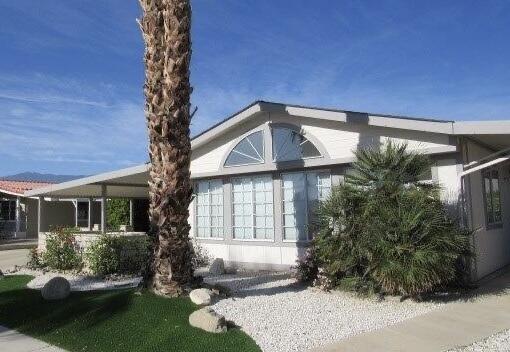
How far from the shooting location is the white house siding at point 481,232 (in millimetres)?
10031

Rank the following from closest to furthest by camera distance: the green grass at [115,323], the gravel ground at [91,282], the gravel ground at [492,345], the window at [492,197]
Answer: the gravel ground at [492,345], the green grass at [115,323], the gravel ground at [91,282], the window at [492,197]

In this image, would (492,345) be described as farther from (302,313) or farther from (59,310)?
(59,310)

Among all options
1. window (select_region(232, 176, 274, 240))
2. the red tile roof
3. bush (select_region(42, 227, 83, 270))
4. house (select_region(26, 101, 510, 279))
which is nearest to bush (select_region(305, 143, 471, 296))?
house (select_region(26, 101, 510, 279))

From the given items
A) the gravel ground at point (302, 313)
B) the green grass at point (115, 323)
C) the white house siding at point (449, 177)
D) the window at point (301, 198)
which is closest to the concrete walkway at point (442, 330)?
the gravel ground at point (302, 313)

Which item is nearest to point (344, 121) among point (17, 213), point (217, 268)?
point (217, 268)

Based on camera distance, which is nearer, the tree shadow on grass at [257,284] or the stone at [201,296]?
the stone at [201,296]

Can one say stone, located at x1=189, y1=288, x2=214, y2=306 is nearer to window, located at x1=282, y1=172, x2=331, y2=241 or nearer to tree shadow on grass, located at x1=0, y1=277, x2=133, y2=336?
tree shadow on grass, located at x1=0, y1=277, x2=133, y2=336

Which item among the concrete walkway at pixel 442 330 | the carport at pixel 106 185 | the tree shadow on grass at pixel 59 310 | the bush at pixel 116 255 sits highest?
the carport at pixel 106 185

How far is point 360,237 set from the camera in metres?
8.74

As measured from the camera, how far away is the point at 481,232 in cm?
1042

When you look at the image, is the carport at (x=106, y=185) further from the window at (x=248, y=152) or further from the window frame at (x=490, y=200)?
the window frame at (x=490, y=200)

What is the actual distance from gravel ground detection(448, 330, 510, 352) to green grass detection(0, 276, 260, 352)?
9.02ft

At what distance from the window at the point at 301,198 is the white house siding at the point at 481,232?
3.09 meters

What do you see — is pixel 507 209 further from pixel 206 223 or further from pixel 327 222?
pixel 206 223
